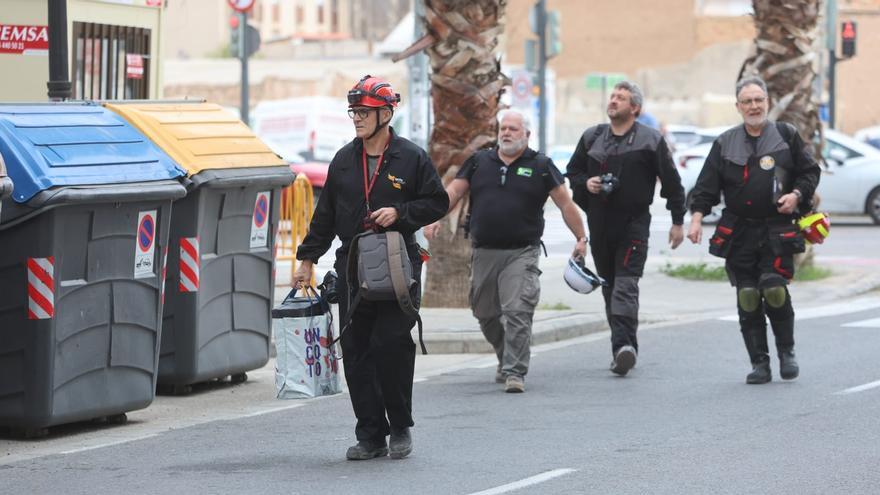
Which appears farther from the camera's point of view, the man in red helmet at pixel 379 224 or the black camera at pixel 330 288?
the black camera at pixel 330 288

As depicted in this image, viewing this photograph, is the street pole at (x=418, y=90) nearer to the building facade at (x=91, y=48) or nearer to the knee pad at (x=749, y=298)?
the building facade at (x=91, y=48)

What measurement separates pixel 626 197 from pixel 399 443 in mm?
3726

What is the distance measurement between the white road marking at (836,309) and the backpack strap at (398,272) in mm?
7582

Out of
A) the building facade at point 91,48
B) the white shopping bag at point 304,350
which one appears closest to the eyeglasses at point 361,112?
the white shopping bag at point 304,350

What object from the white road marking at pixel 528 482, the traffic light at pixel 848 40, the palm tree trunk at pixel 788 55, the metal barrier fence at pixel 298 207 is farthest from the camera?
the traffic light at pixel 848 40

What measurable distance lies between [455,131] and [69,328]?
20.2 ft

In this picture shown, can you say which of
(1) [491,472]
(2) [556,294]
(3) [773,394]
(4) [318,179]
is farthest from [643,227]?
(4) [318,179]

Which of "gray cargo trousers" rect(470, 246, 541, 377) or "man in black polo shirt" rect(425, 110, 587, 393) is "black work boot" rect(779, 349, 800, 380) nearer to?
"man in black polo shirt" rect(425, 110, 587, 393)

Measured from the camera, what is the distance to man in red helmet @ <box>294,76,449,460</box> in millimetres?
8656

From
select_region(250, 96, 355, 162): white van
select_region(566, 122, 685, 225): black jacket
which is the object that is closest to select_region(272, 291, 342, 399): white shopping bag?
select_region(566, 122, 685, 225): black jacket

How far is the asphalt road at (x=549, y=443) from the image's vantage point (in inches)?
317

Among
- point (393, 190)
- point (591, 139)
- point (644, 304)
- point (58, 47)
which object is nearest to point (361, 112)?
point (393, 190)

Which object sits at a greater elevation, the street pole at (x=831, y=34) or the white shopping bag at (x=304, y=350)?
the street pole at (x=831, y=34)

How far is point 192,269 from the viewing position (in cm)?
1100
